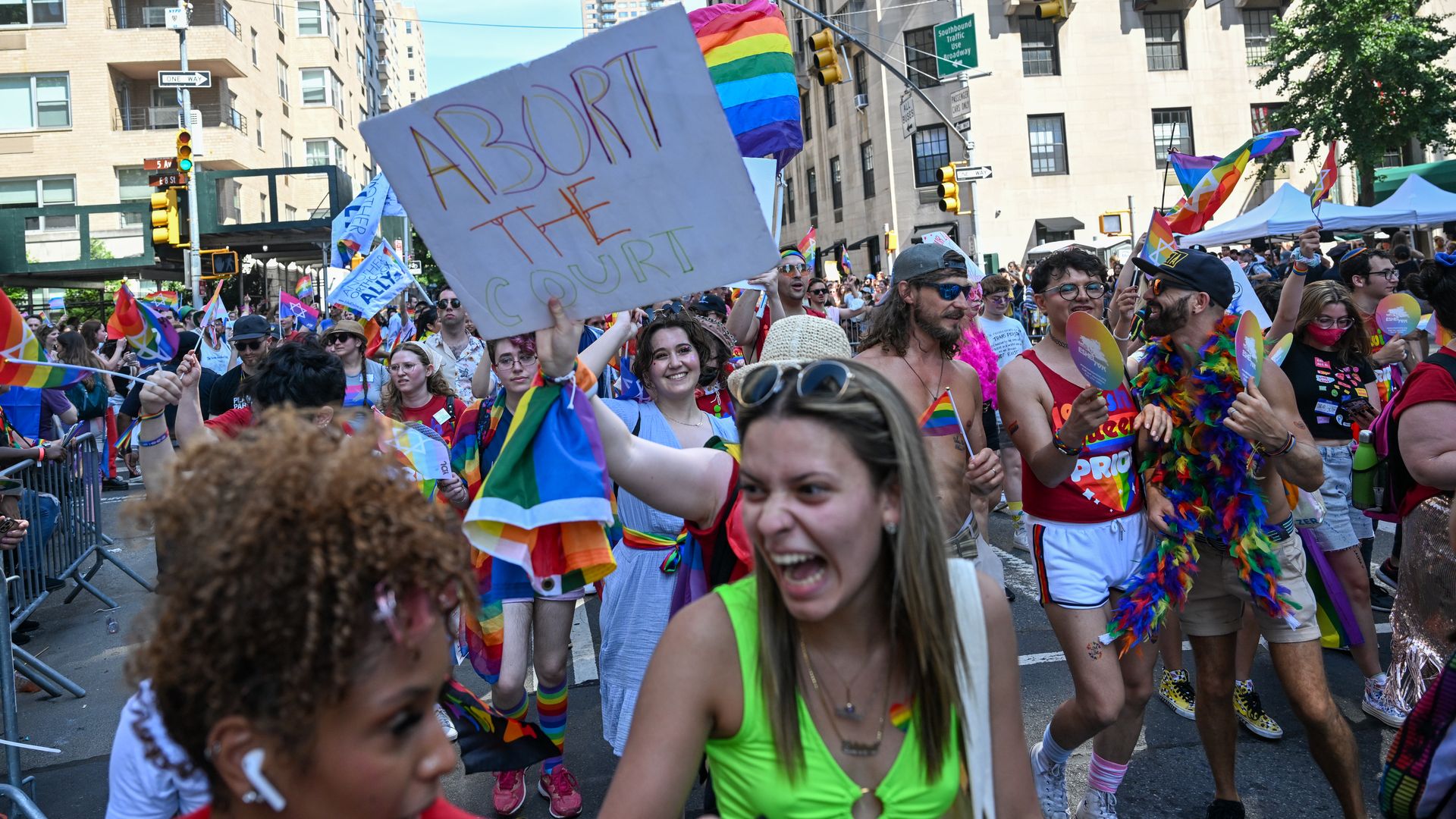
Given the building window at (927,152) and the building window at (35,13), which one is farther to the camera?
the building window at (927,152)

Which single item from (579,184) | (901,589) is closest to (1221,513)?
(901,589)

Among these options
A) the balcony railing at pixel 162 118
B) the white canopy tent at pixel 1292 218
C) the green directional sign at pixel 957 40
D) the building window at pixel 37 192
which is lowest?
the white canopy tent at pixel 1292 218

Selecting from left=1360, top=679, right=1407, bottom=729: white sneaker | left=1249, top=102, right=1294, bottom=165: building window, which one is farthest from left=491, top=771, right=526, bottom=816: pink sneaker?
left=1249, top=102, right=1294, bottom=165: building window

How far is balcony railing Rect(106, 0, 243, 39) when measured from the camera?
3488 centimetres

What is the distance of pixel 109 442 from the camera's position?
47.9ft

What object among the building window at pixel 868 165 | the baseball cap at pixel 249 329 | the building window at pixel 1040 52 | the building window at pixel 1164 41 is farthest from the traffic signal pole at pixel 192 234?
the building window at pixel 1164 41

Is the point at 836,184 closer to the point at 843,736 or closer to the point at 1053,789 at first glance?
the point at 1053,789

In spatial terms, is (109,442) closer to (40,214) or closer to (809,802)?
(809,802)

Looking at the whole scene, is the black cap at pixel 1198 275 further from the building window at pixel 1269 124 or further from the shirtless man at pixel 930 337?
→ the building window at pixel 1269 124

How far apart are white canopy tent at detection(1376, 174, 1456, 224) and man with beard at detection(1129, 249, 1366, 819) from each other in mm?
17048

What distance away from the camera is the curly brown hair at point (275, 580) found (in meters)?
1.43

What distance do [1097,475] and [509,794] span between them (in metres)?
2.67

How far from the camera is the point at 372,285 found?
10.5 metres

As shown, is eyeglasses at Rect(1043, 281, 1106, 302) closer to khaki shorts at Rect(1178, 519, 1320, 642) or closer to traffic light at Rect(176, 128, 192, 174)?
khaki shorts at Rect(1178, 519, 1320, 642)
